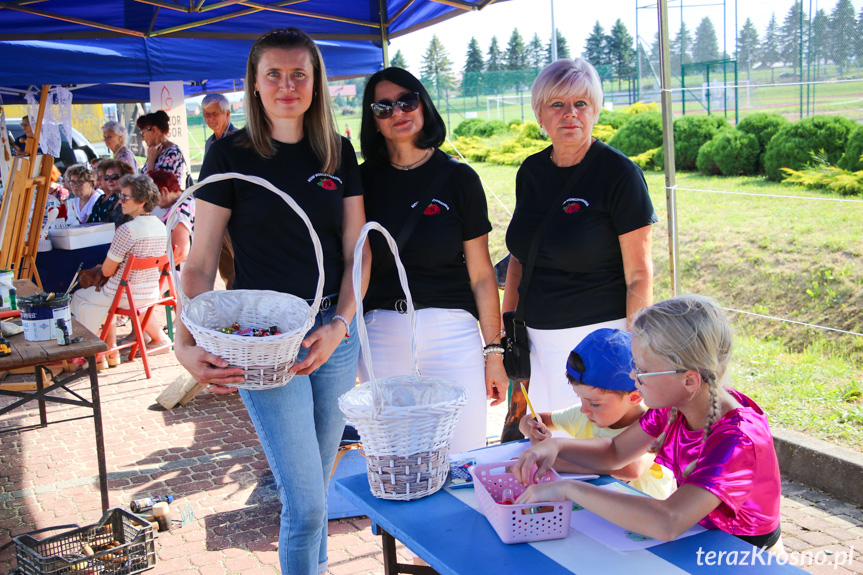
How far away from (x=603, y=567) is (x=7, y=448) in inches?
187

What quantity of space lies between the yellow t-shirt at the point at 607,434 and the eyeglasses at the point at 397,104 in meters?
1.20

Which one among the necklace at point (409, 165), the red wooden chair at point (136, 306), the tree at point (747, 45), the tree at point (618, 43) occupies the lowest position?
the red wooden chair at point (136, 306)

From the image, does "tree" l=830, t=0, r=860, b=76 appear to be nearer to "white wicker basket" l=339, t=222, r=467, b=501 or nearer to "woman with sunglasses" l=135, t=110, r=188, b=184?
"woman with sunglasses" l=135, t=110, r=188, b=184

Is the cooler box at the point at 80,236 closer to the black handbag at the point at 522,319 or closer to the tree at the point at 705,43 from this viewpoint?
the black handbag at the point at 522,319

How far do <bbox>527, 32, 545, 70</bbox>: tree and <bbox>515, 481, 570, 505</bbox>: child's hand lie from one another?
46175 millimetres

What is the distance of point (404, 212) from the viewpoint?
2637 mm

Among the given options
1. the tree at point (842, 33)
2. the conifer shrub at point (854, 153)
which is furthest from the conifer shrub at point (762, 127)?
the conifer shrub at point (854, 153)

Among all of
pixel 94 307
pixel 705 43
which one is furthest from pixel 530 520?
pixel 705 43

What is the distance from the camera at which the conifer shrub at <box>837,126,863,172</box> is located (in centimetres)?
955

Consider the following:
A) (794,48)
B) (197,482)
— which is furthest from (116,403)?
(794,48)

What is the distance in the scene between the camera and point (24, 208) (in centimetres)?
659

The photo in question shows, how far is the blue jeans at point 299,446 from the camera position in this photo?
7.09 feet

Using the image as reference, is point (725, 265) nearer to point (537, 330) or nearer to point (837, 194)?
point (837, 194)

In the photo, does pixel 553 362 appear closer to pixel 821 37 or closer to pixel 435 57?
pixel 821 37
